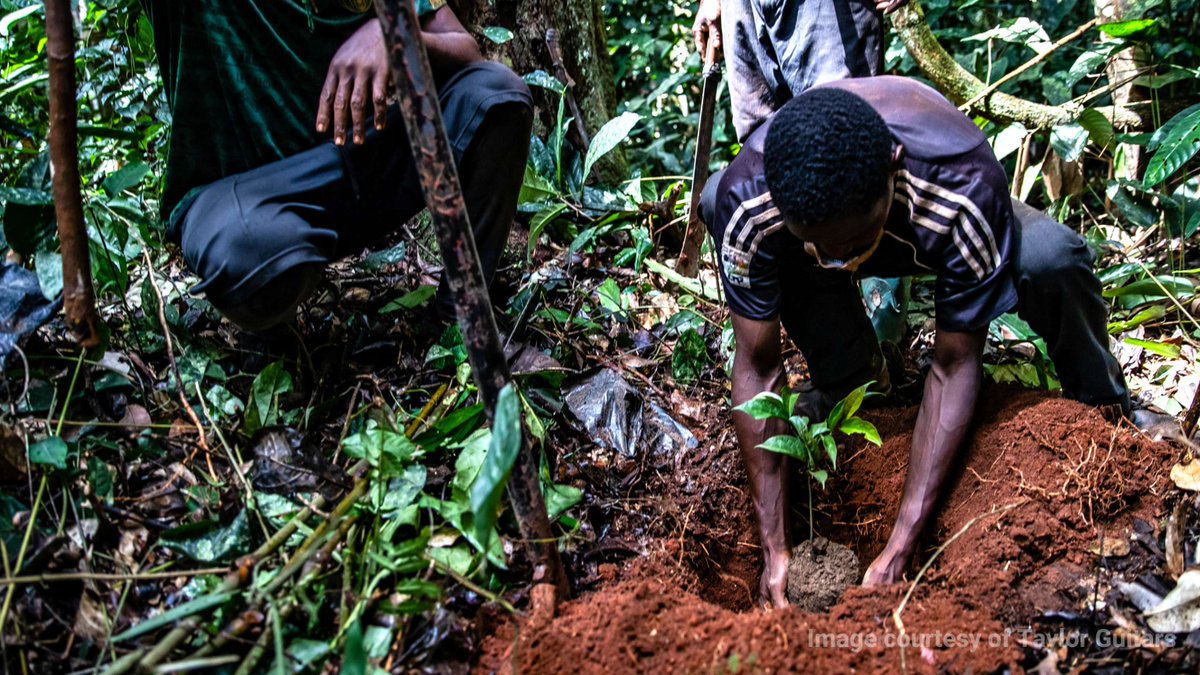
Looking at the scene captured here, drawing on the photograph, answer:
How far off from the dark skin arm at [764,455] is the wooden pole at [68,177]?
1.62 meters

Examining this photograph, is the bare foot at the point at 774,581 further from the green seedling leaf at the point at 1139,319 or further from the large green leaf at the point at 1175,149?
the large green leaf at the point at 1175,149

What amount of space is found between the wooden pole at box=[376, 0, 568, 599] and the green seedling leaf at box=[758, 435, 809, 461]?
0.67 metres

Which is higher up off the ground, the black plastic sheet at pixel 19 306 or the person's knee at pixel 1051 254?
the black plastic sheet at pixel 19 306

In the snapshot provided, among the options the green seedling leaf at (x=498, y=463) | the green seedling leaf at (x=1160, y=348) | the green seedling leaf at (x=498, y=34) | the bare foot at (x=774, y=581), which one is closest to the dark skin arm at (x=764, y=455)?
the bare foot at (x=774, y=581)

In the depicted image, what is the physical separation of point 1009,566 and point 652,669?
973mm

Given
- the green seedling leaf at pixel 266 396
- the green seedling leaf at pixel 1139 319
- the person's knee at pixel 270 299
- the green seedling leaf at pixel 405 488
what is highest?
the person's knee at pixel 270 299

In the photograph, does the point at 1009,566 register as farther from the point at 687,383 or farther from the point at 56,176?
the point at 56,176

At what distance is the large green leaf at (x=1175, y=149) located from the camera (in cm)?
312

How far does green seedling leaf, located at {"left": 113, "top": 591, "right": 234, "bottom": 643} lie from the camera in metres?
1.70

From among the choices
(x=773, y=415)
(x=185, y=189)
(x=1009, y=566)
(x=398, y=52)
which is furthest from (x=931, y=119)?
(x=185, y=189)

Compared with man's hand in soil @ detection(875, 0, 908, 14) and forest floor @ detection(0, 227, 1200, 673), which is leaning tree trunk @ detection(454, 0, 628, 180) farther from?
man's hand in soil @ detection(875, 0, 908, 14)

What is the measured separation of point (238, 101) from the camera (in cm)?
257

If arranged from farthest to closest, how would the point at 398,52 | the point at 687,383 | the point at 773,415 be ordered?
the point at 687,383, the point at 773,415, the point at 398,52

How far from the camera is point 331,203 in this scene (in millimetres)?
2568
